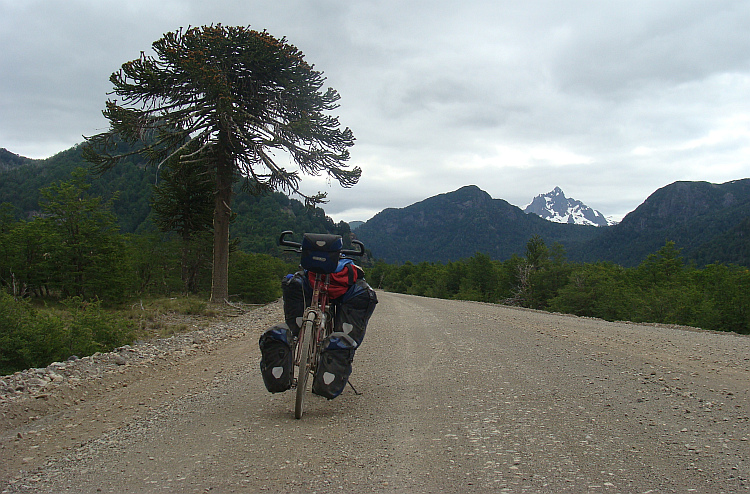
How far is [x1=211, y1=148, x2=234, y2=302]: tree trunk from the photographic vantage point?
52.9 feet

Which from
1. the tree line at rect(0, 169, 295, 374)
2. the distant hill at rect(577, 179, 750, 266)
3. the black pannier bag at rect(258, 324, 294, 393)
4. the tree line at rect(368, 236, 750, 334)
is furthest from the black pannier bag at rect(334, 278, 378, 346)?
the distant hill at rect(577, 179, 750, 266)

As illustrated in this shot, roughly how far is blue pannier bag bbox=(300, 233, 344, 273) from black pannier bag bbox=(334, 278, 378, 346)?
1.31 ft

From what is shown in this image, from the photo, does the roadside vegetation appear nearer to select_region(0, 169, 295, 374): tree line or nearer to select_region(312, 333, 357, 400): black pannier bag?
select_region(0, 169, 295, 374): tree line

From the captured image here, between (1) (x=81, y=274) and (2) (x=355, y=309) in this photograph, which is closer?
(2) (x=355, y=309)

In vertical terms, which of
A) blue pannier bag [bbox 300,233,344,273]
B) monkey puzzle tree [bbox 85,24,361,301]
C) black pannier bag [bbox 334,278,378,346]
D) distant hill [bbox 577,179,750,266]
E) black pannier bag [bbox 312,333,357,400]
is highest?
distant hill [bbox 577,179,750,266]

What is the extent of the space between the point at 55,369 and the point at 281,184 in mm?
11156

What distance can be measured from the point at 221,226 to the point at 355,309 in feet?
41.2

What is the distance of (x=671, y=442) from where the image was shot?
321 cm

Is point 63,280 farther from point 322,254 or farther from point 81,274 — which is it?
point 322,254

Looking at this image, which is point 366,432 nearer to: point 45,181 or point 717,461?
point 717,461

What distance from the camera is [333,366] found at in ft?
13.4

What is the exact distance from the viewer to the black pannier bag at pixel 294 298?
15.1 ft

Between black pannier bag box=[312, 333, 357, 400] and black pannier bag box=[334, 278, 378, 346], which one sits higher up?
black pannier bag box=[334, 278, 378, 346]

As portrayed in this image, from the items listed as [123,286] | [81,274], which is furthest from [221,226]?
[81,274]
